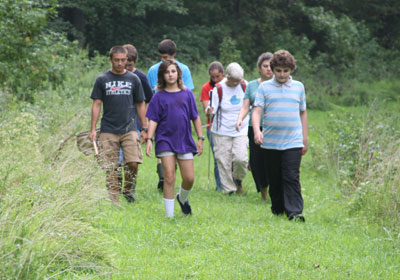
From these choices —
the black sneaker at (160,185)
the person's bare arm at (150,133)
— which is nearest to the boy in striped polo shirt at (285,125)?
the person's bare arm at (150,133)

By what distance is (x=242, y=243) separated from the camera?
6738 mm

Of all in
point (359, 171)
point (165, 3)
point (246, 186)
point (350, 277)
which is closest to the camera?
point (350, 277)

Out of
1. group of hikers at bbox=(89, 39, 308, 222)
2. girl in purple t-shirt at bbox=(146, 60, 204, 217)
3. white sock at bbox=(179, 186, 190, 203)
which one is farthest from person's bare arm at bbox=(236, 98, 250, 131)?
white sock at bbox=(179, 186, 190, 203)

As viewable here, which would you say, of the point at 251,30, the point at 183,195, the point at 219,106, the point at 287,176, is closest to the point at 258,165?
the point at 219,106

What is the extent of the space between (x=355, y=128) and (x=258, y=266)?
6781 mm

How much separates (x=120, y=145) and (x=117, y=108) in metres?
0.55

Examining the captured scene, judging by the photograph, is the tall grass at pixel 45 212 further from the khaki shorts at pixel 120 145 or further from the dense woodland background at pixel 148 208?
the khaki shorts at pixel 120 145

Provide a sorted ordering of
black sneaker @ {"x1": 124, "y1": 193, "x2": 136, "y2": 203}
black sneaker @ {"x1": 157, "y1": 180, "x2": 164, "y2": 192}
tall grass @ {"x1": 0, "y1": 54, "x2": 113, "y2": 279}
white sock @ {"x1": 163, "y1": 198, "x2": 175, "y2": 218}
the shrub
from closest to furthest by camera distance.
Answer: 1. tall grass @ {"x1": 0, "y1": 54, "x2": 113, "y2": 279}
2. white sock @ {"x1": 163, "y1": 198, "x2": 175, "y2": 218}
3. the shrub
4. black sneaker @ {"x1": 124, "y1": 193, "x2": 136, "y2": 203}
5. black sneaker @ {"x1": 157, "y1": 180, "x2": 164, "y2": 192}

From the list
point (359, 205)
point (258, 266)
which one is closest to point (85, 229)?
point (258, 266)

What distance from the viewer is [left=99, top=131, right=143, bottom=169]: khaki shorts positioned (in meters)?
8.75

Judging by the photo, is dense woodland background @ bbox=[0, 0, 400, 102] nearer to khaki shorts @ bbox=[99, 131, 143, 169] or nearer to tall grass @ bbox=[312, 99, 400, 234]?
tall grass @ bbox=[312, 99, 400, 234]

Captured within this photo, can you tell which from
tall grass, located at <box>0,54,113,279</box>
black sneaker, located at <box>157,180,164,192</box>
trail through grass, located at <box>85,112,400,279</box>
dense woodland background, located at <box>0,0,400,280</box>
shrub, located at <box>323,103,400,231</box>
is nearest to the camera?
Answer: tall grass, located at <box>0,54,113,279</box>

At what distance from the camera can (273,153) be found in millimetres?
8227

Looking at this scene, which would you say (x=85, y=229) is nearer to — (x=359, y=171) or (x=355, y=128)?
(x=359, y=171)
